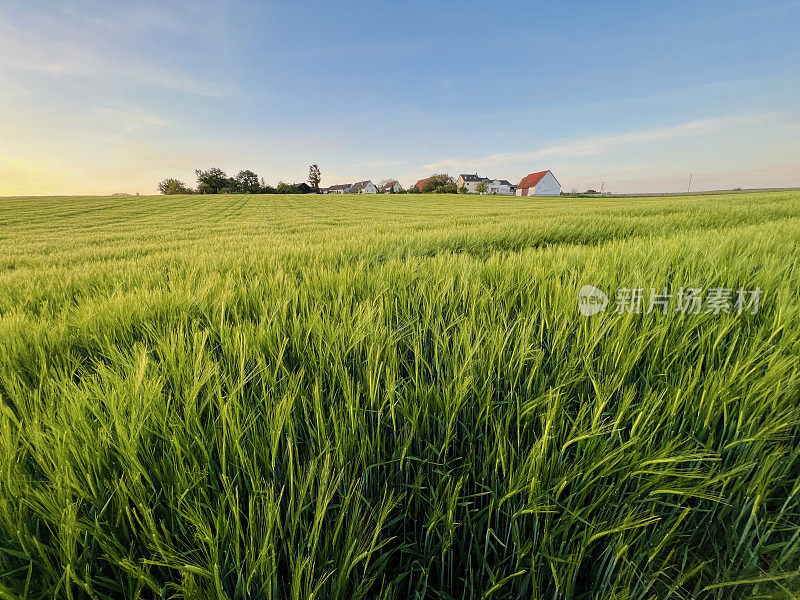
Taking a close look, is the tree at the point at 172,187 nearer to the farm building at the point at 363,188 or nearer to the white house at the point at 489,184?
the farm building at the point at 363,188

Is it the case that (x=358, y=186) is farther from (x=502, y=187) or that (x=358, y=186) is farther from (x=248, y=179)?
(x=502, y=187)

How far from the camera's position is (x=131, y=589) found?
0.47 m

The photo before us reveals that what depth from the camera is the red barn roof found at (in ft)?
245

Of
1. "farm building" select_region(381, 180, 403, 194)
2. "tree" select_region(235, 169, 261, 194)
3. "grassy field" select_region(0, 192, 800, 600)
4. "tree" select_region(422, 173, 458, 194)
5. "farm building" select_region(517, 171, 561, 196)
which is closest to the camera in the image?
"grassy field" select_region(0, 192, 800, 600)

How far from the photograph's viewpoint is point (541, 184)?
75.1 meters

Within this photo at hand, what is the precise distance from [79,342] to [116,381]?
0.78 metres

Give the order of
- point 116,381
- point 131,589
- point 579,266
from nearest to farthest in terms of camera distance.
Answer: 1. point 131,589
2. point 116,381
3. point 579,266

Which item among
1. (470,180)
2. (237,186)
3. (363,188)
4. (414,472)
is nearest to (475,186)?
(470,180)

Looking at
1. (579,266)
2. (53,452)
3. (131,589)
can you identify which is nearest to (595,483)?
(131,589)

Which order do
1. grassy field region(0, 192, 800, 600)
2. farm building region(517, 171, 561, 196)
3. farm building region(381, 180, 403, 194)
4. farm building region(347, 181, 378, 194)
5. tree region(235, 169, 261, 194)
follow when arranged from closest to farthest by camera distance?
grassy field region(0, 192, 800, 600) → farm building region(517, 171, 561, 196) → tree region(235, 169, 261, 194) → farm building region(347, 181, 378, 194) → farm building region(381, 180, 403, 194)

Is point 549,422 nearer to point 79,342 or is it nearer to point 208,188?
point 79,342

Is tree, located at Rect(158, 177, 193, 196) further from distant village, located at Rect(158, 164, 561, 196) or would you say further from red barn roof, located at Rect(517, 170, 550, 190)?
red barn roof, located at Rect(517, 170, 550, 190)

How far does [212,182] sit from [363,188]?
39.5 metres

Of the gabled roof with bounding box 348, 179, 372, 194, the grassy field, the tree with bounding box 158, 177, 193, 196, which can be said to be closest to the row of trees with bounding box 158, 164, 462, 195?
the tree with bounding box 158, 177, 193, 196
